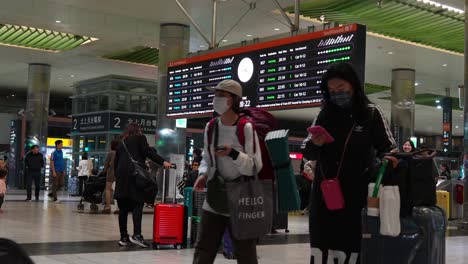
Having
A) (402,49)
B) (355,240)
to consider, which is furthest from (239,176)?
(402,49)

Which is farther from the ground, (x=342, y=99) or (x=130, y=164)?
(x=342, y=99)

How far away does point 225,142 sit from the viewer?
3.88 metres

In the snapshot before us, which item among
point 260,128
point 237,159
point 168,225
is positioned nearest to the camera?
point 237,159

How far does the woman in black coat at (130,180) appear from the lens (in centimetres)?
Answer: 742

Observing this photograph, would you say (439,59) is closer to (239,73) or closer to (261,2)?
(261,2)

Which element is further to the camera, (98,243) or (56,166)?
(56,166)

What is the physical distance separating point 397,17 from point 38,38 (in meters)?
10.8

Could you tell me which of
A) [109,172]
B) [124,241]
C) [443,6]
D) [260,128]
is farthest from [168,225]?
[443,6]

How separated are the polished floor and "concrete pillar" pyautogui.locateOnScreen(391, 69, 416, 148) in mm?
9743

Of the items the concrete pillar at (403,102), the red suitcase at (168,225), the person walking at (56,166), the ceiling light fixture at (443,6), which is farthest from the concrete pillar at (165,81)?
the concrete pillar at (403,102)

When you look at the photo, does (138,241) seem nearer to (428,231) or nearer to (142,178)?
Result: (142,178)

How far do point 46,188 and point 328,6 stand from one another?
1755cm

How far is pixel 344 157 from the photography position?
115 inches

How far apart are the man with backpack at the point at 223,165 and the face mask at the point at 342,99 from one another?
85cm
